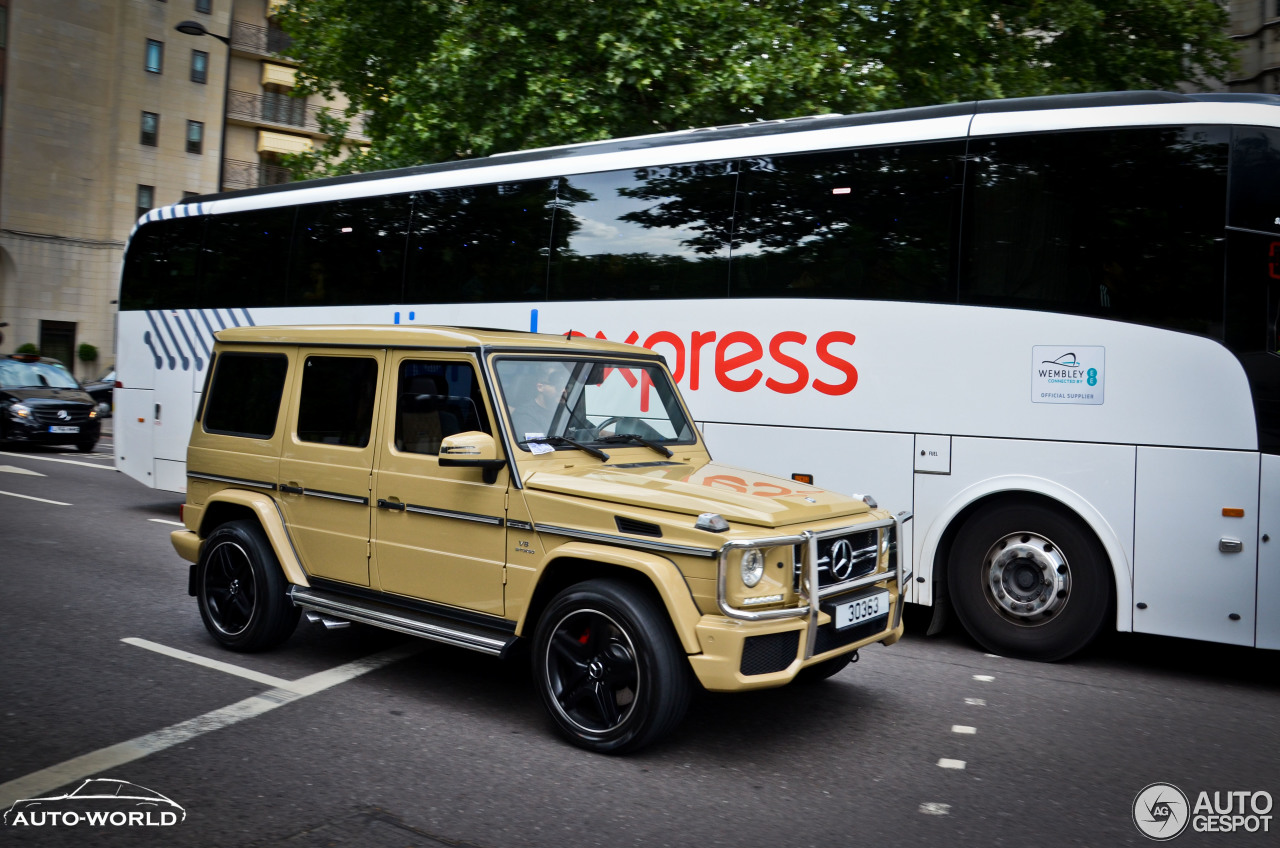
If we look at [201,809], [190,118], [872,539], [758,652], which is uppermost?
[190,118]

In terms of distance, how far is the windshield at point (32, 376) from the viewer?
21984 mm

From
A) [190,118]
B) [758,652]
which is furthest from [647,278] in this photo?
[190,118]

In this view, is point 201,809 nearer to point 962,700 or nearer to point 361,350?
point 361,350

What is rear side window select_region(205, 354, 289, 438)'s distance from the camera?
6672 millimetres

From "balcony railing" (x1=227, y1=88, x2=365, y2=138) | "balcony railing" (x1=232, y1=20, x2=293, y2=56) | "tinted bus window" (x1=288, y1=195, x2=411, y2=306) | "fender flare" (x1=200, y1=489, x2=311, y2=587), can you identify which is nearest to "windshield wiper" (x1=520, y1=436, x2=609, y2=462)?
"fender flare" (x1=200, y1=489, x2=311, y2=587)

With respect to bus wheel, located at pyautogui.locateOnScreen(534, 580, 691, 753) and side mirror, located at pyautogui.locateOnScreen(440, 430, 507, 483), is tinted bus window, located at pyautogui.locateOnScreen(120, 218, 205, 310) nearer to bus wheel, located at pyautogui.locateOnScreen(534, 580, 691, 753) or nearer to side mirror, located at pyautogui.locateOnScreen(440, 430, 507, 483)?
side mirror, located at pyautogui.locateOnScreen(440, 430, 507, 483)

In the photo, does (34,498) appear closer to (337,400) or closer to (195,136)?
(337,400)

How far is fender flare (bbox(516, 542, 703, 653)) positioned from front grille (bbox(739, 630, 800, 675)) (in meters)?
0.21

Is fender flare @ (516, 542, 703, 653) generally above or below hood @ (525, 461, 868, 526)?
below

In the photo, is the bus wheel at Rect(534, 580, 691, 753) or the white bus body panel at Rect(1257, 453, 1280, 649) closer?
the bus wheel at Rect(534, 580, 691, 753)

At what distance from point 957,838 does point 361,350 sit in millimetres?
4055

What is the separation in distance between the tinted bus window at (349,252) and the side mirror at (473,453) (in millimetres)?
5965

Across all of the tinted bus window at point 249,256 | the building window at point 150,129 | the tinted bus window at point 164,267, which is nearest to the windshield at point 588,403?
the tinted bus window at point 249,256

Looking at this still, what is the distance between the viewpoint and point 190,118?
46281mm
